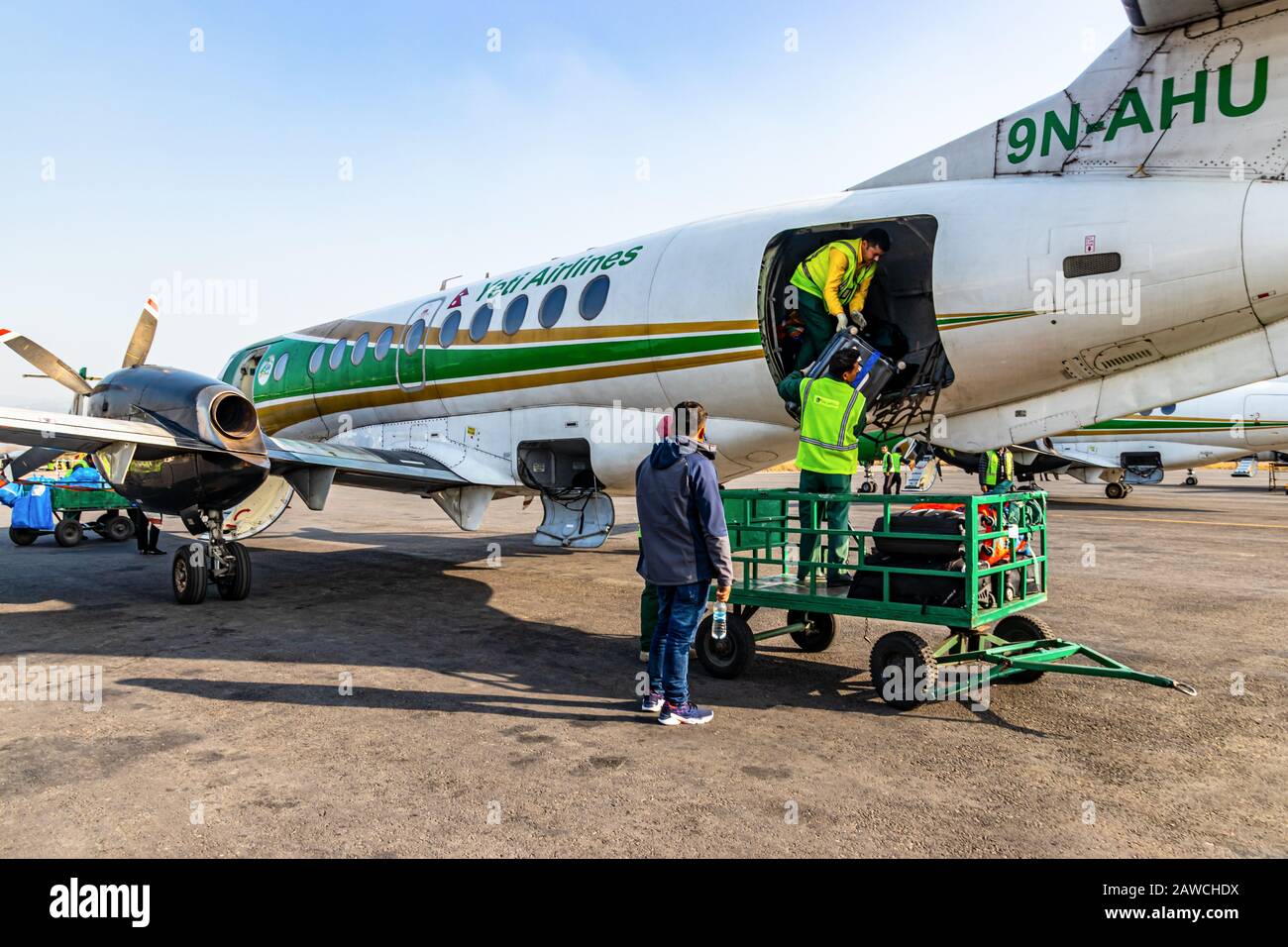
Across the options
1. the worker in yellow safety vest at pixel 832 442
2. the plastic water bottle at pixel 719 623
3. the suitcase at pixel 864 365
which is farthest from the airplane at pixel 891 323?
the plastic water bottle at pixel 719 623

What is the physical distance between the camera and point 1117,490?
2930 centimetres

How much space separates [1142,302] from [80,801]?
752 centimetres

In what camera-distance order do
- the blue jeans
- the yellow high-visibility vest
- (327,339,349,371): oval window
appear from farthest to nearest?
(327,339,349,371): oval window
the yellow high-visibility vest
the blue jeans

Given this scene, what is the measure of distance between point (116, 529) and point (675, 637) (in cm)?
1637

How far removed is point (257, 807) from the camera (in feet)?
12.7

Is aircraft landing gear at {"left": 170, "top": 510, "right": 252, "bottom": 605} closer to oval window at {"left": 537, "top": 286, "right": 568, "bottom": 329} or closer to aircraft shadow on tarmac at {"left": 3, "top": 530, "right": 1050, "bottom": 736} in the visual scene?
aircraft shadow on tarmac at {"left": 3, "top": 530, "right": 1050, "bottom": 736}

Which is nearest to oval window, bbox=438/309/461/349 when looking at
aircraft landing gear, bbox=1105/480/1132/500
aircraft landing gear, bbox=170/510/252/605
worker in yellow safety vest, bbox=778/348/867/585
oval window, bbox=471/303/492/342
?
oval window, bbox=471/303/492/342

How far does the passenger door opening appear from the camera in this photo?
7.64m

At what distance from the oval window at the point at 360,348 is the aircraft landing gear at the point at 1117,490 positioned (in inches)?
1030

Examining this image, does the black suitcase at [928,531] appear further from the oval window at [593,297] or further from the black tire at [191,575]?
the black tire at [191,575]

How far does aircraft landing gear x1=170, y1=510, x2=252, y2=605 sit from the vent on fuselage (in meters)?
8.77

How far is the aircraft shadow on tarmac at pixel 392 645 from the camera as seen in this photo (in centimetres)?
560
